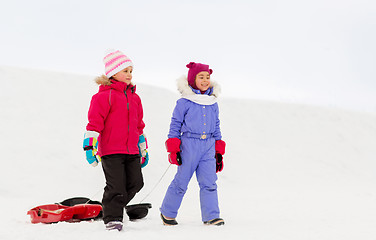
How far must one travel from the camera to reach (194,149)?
435 cm

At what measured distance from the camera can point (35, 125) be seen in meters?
9.57

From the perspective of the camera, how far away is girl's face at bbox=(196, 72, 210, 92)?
14.8ft

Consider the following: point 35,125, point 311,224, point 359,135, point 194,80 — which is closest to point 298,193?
point 311,224

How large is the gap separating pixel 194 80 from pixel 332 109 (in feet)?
40.9

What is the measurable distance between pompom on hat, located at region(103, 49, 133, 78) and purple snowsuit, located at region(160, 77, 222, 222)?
726 mm

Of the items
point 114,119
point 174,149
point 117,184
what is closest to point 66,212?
point 117,184

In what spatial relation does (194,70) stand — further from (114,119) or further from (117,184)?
(117,184)

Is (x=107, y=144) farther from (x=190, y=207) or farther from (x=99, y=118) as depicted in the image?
(x=190, y=207)

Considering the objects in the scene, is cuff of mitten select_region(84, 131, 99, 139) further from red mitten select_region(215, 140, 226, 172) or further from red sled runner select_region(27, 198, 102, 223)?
red mitten select_region(215, 140, 226, 172)

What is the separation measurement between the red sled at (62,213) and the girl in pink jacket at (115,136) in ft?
2.01

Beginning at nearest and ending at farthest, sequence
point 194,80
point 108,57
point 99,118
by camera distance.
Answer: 1. point 99,118
2. point 108,57
3. point 194,80

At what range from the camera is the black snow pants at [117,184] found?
3.90 m

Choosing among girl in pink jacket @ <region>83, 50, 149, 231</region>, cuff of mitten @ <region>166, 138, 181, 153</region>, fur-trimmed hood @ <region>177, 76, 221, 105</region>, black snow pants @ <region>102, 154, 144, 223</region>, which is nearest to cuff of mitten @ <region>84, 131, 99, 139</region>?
girl in pink jacket @ <region>83, 50, 149, 231</region>

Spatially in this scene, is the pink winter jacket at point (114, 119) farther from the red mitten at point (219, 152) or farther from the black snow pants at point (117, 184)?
the red mitten at point (219, 152)
